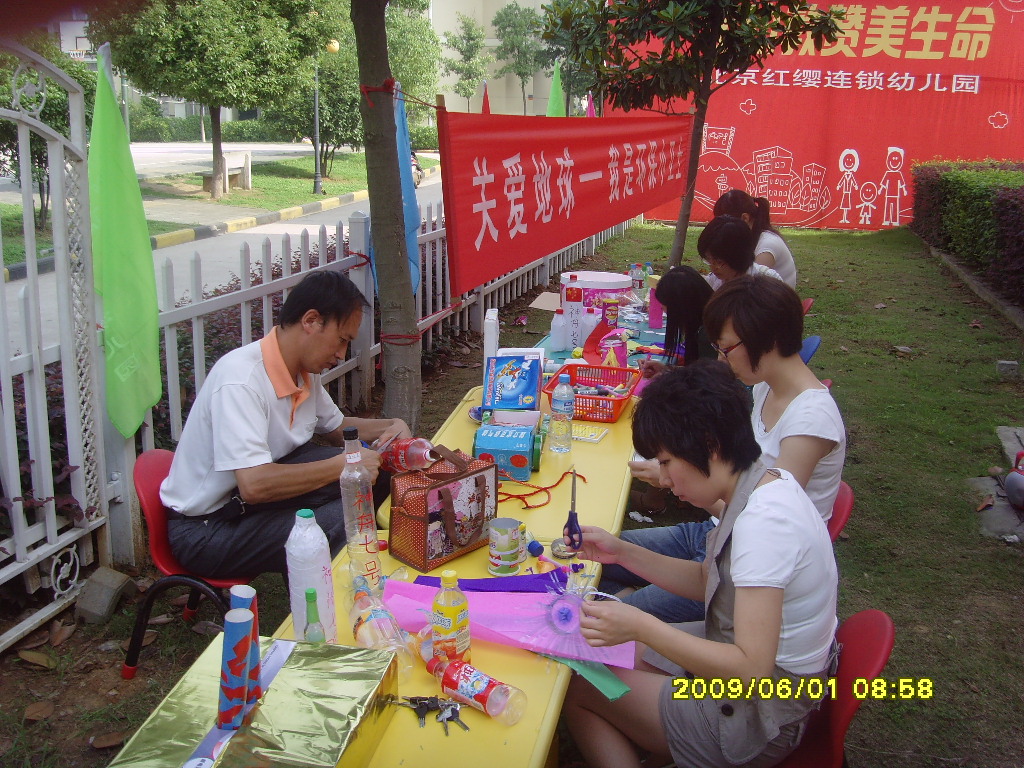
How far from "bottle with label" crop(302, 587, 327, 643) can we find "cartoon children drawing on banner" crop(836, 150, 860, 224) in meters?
13.9

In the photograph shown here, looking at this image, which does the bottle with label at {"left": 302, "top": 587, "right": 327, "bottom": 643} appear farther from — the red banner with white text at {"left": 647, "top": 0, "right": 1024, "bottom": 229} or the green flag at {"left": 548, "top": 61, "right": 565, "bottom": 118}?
the red banner with white text at {"left": 647, "top": 0, "right": 1024, "bottom": 229}

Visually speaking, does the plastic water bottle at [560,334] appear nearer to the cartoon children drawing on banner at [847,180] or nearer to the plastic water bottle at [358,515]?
the plastic water bottle at [358,515]

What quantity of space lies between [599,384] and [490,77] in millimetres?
43234

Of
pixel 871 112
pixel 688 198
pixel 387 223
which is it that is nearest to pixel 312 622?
pixel 387 223

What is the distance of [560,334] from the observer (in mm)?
4137

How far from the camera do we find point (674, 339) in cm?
381

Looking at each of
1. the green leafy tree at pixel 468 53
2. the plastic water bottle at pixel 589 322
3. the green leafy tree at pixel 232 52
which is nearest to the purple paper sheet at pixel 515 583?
A: the plastic water bottle at pixel 589 322

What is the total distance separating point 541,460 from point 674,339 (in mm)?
1270

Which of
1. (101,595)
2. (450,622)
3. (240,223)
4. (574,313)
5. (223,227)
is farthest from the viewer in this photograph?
(240,223)

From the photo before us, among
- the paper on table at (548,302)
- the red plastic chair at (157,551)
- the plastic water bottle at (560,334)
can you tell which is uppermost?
the paper on table at (548,302)

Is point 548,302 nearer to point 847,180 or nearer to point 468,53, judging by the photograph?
point 847,180

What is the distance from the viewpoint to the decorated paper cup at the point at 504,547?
81.1 inches

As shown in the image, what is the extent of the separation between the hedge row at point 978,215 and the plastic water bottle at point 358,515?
7.28 meters

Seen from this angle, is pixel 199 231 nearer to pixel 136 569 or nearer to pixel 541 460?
pixel 136 569
